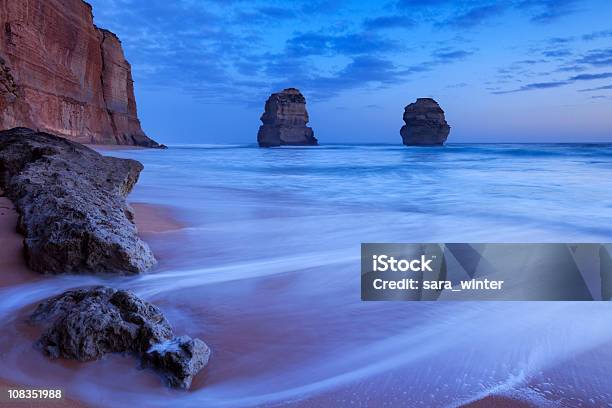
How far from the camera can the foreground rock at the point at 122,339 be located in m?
1.82

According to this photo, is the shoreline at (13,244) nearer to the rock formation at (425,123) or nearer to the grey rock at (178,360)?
the grey rock at (178,360)

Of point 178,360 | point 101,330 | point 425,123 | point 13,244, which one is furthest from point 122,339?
point 425,123

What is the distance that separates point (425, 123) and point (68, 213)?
68.1 meters

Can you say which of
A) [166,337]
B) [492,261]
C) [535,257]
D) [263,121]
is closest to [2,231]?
[166,337]

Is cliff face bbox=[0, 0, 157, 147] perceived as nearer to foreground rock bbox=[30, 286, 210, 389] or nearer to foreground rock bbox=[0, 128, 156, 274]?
foreground rock bbox=[0, 128, 156, 274]

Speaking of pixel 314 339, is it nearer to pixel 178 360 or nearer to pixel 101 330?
pixel 178 360

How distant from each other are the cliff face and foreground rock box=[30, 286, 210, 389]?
40.6ft

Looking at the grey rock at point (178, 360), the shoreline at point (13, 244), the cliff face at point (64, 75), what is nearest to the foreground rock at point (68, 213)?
the shoreline at point (13, 244)

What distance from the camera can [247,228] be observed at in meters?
5.14

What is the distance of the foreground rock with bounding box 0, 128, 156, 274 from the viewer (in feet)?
9.41

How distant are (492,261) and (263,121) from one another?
72644 mm

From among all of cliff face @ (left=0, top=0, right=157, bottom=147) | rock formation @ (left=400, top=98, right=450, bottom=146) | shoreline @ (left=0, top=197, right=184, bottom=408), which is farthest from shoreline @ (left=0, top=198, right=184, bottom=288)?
rock formation @ (left=400, top=98, right=450, bottom=146)

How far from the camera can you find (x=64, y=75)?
28953mm

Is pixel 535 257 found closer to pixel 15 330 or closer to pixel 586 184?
pixel 15 330
